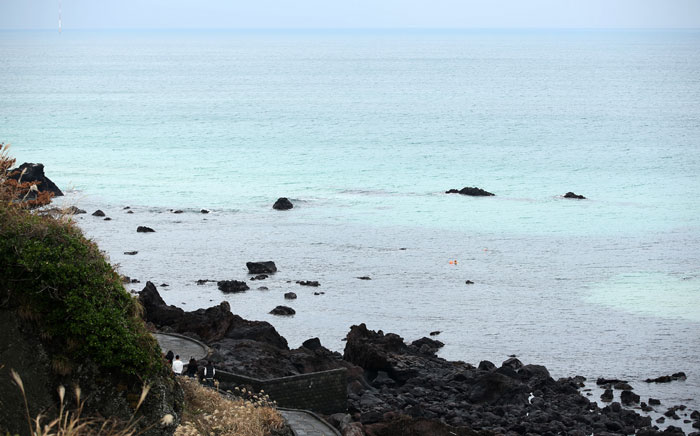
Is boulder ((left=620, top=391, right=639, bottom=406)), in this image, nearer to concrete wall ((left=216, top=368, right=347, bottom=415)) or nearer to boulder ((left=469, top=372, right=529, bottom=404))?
boulder ((left=469, top=372, right=529, bottom=404))

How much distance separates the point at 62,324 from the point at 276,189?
62902 millimetres

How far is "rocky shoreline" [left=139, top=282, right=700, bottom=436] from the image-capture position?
29062 millimetres

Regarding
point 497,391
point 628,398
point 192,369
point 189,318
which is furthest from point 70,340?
point 628,398

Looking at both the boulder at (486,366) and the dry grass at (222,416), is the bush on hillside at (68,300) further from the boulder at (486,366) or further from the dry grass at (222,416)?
the boulder at (486,366)

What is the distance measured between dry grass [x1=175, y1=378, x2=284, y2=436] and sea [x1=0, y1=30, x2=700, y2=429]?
8601 millimetres

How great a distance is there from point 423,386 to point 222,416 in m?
13.2

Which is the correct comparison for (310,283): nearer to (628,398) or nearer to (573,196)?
(628,398)

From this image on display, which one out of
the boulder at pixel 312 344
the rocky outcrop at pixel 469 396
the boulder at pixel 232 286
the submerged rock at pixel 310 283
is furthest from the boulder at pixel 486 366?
the boulder at pixel 232 286

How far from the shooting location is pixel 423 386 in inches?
1288

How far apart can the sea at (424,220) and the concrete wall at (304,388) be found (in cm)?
597

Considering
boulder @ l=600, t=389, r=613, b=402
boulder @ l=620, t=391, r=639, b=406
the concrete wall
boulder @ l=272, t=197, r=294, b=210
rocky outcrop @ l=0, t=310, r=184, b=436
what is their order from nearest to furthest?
rocky outcrop @ l=0, t=310, r=184, b=436 < the concrete wall < boulder @ l=620, t=391, r=639, b=406 < boulder @ l=600, t=389, r=613, b=402 < boulder @ l=272, t=197, r=294, b=210

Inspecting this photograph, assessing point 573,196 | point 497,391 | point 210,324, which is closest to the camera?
point 497,391

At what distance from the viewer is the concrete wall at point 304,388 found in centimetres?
2608

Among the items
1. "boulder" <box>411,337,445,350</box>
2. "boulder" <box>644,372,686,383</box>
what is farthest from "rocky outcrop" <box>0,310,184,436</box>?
"boulder" <box>644,372,686,383</box>
